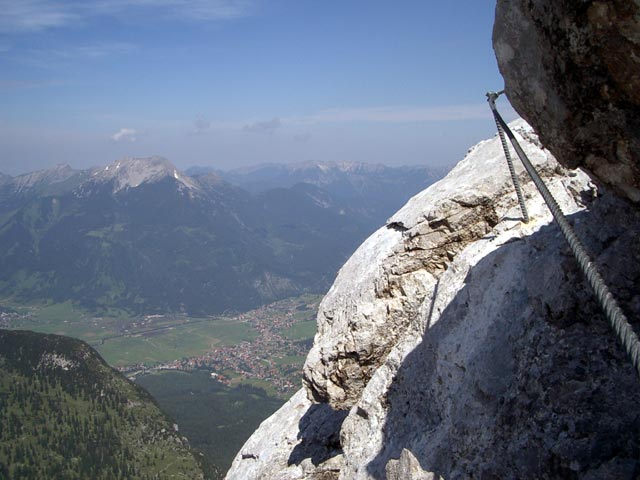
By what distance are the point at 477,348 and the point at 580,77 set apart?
618 cm

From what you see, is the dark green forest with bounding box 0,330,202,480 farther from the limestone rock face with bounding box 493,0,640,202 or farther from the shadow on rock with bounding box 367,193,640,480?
the limestone rock face with bounding box 493,0,640,202

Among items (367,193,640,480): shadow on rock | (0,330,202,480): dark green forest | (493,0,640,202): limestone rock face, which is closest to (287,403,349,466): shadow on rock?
(367,193,640,480): shadow on rock

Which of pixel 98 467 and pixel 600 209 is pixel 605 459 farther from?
pixel 98 467

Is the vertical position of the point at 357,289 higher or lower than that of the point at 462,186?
lower

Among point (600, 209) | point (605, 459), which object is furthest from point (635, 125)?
point (605, 459)

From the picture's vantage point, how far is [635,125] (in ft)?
19.4

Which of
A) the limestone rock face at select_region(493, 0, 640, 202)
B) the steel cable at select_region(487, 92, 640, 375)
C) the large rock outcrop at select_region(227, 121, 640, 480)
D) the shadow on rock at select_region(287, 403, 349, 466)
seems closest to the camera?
the steel cable at select_region(487, 92, 640, 375)

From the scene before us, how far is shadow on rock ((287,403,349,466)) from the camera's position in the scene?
17.0 metres

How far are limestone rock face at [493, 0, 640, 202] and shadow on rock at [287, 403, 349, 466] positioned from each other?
13.0m

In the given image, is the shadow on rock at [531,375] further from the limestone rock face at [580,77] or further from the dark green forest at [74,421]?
the dark green forest at [74,421]

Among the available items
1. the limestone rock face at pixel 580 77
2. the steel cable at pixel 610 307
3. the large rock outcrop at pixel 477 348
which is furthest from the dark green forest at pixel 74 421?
the steel cable at pixel 610 307

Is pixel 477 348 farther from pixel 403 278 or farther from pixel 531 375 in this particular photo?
pixel 403 278

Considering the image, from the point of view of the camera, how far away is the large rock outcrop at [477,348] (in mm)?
7176

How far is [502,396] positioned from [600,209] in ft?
12.9
